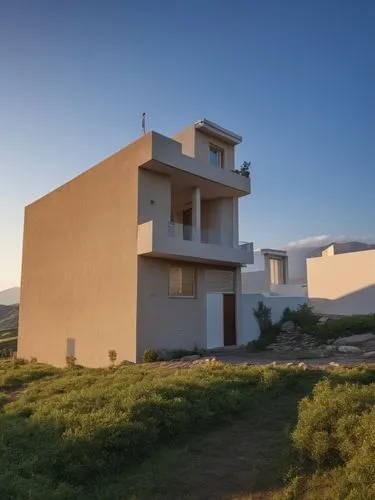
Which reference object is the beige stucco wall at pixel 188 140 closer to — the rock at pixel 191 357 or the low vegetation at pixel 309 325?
the low vegetation at pixel 309 325

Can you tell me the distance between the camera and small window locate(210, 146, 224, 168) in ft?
55.7

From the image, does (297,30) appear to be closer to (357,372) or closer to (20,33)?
(20,33)

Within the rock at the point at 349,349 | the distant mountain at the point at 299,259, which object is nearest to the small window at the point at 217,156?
the rock at the point at 349,349

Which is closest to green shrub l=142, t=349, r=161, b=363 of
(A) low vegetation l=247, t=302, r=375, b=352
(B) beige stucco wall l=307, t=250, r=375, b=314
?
(A) low vegetation l=247, t=302, r=375, b=352

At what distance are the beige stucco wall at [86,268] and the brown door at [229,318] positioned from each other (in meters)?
4.46

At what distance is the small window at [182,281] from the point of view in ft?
47.6

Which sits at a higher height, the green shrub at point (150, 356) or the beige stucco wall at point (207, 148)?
the beige stucco wall at point (207, 148)

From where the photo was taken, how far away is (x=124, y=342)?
44.2 ft

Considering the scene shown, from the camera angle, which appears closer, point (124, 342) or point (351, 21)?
point (351, 21)

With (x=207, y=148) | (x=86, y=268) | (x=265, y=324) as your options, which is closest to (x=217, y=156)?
(x=207, y=148)

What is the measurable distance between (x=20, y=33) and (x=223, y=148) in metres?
9.14

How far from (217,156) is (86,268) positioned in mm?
6973

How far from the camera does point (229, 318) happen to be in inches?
647

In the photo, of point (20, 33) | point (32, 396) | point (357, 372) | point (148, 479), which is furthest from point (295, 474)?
point (20, 33)
